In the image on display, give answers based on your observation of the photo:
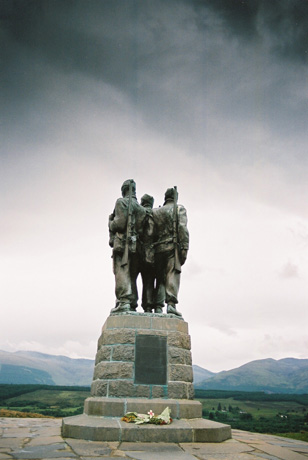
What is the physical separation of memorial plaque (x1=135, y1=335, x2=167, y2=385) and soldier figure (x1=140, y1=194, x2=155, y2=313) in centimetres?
127

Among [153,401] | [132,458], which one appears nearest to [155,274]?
[153,401]

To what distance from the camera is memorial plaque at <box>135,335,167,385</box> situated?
578cm

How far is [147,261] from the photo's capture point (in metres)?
7.18

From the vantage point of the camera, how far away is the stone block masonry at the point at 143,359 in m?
5.67

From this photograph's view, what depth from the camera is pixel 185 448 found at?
431 centimetres

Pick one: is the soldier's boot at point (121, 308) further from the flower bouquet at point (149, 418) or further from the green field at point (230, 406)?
the green field at point (230, 406)

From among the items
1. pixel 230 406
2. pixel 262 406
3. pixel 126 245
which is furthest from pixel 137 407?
pixel 262 406

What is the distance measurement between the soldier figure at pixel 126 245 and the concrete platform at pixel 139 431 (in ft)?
7.34

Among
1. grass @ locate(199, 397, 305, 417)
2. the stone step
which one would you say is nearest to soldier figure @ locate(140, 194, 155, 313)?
the stone step

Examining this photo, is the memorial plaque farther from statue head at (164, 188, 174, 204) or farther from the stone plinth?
statue head at (164, 188, 174, 204)

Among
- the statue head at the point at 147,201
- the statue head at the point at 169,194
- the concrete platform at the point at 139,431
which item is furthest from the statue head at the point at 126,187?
the concrete platform at the point at 139,431

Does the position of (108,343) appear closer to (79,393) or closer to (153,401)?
(153,401)

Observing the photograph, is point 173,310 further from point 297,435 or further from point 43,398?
point 43,398

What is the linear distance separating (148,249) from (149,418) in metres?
3.30
